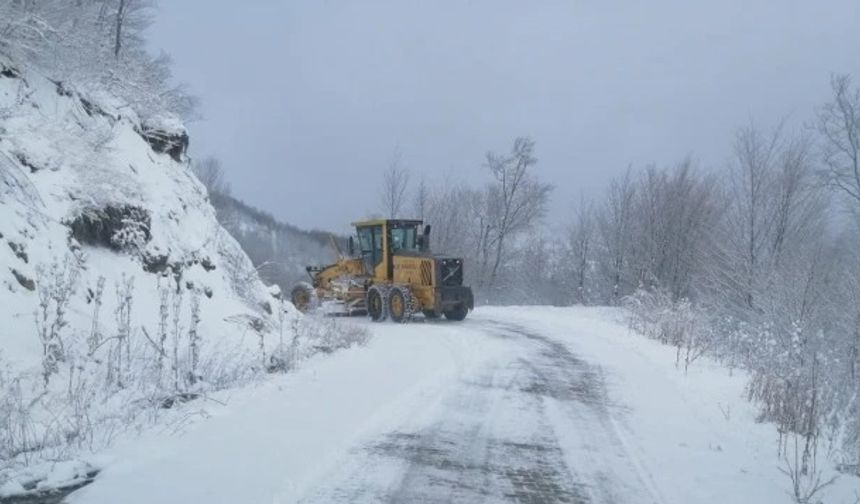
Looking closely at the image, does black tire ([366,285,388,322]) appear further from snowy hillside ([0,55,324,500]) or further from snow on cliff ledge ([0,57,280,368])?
snow on cliff ledge ([0,57,280,368])

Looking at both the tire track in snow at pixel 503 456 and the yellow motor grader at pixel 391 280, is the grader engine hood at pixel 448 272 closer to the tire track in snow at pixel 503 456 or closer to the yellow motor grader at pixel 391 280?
the yellow motor grader at pixel 391 280

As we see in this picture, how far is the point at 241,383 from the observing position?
25.6ft

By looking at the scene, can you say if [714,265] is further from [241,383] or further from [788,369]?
[241,383]

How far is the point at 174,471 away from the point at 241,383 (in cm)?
307

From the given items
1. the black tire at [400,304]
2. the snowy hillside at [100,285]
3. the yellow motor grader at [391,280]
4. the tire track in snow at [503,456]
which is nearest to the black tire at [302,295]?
the yellow motor grader at [391,280]

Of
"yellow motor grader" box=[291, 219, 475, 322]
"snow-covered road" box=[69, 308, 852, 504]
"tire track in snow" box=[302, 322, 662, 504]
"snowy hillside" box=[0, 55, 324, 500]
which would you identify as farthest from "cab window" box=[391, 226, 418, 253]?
"tire track in snow" box=[302, 322, 662, 504]

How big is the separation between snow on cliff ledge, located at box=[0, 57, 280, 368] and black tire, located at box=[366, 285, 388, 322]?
7234mm

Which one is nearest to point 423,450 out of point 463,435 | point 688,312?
point 463,435

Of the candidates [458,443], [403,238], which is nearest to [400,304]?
[403,238]

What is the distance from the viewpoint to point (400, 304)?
20.7 metres

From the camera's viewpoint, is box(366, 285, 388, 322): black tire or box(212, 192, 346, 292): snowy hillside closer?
box(366, 285, 388, 322): black tire

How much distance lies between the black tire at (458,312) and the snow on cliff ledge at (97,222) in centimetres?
824

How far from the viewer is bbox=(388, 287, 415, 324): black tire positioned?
20.4m

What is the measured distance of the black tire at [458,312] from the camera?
70.1 ft
